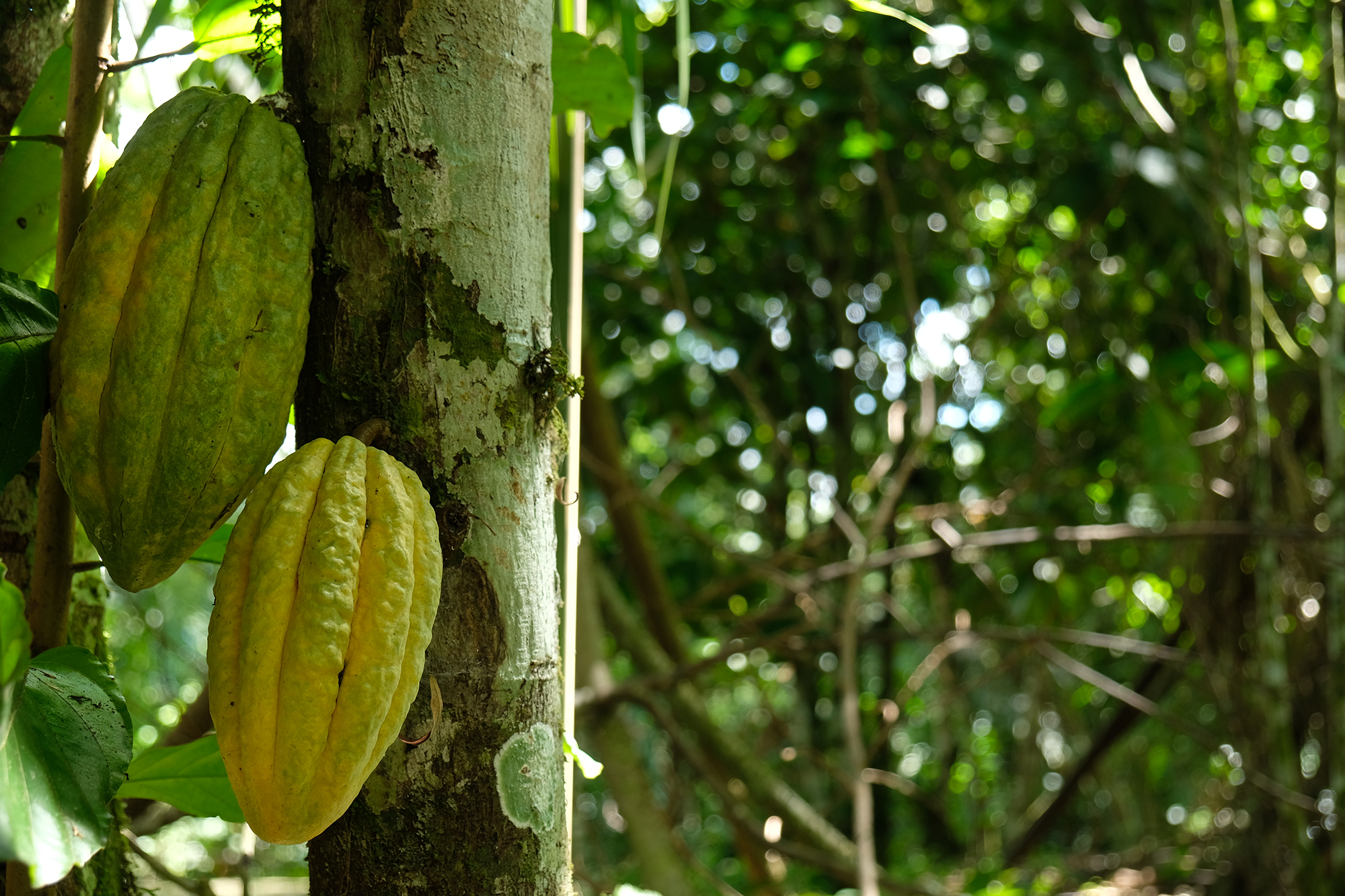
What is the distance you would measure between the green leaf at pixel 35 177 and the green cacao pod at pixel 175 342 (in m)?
0.24

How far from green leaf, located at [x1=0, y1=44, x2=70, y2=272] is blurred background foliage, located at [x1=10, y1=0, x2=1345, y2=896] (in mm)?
608

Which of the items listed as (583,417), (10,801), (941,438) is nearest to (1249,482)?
(941,438)

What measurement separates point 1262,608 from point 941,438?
4.06ft

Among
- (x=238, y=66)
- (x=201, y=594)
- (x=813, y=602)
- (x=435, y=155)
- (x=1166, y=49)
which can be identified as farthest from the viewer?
(x=201, y=594)

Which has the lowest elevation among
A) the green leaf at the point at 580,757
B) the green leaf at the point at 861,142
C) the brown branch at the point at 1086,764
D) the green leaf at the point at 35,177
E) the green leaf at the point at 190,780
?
the brown branch at the point at 1086,764

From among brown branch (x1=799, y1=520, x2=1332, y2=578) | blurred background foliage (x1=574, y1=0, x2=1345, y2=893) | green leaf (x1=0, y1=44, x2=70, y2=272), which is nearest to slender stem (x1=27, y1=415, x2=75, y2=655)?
green leaf (x1=0, y1=44, x2=70, y2=272)

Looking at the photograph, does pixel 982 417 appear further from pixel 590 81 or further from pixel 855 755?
pixel 590 81

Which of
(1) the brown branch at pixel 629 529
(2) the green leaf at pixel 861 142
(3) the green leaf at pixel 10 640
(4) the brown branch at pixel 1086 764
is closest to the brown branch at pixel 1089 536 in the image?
(1) the brown branch at pixel 629 529

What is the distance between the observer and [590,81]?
1.00m

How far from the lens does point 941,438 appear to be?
10.9 ft

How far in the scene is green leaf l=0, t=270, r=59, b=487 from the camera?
63cm

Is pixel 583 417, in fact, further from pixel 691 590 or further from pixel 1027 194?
pixel 1027 194

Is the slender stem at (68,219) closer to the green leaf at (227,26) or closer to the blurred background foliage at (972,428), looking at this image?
the green leaf at (227,26)

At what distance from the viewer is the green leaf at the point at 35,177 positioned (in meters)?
0.80
